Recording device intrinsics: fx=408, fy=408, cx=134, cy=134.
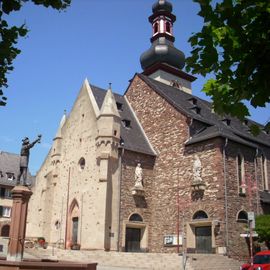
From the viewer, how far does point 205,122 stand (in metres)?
32.1

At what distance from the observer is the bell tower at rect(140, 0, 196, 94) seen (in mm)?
48919

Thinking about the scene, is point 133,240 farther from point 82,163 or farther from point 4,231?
point 4,231

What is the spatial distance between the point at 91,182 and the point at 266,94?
86.6 feet

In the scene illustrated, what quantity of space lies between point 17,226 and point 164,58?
121ft

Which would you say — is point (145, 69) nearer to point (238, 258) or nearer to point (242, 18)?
point (238, 258)

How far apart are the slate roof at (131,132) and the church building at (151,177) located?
0.12m

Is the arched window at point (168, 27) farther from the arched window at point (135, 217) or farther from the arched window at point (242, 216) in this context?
the arched window at point (242, 216)

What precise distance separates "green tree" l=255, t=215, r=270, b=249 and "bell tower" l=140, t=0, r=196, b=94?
25.2m

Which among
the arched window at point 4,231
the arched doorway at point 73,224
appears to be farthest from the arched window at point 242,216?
the arched window at point 4,231

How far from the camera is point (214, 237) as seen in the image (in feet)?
87.9

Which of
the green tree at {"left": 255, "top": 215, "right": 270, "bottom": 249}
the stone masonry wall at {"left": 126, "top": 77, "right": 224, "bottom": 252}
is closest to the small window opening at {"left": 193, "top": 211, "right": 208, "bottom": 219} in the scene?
the stone masonry wall at {"left": 126, "top": 77, "right": 224, "bottom": 252}

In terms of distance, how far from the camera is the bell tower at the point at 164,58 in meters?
48.9

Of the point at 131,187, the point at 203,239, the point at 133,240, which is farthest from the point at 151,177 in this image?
the point at 203,239

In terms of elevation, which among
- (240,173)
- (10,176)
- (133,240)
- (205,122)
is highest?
(205,122)
